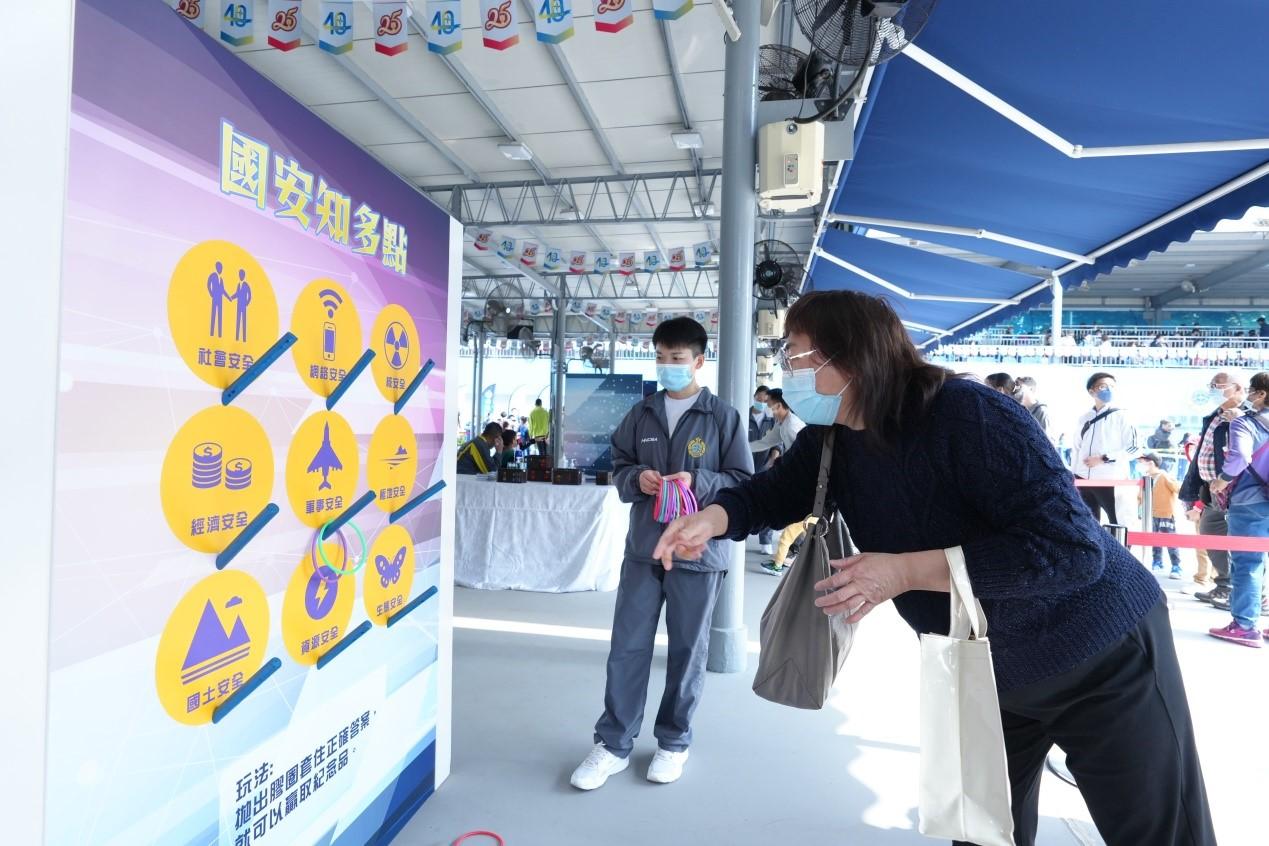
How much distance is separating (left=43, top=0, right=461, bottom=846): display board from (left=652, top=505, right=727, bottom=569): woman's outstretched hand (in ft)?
2.73

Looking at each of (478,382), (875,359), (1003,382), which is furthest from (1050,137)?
(478,382)

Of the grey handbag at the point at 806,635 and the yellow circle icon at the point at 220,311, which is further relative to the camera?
the grey handbag at the point at 806,635

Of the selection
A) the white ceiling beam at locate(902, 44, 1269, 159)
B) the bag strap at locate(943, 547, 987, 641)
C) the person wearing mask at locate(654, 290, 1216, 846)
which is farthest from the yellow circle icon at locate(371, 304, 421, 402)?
the white ceiling beam at locate(902, 44, 1269, 159)

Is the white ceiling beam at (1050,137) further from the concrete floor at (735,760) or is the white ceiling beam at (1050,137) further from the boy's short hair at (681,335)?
the concrete floor at (735,760)

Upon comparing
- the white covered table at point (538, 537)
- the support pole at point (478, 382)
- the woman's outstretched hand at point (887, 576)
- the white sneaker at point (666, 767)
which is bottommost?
the white sneaker at point (666, 767)

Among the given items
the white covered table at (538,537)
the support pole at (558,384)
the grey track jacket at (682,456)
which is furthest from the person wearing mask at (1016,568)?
the support pole at (558,384)

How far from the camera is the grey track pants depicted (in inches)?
98.9

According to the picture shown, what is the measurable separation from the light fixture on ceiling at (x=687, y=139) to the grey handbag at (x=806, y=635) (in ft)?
22.7

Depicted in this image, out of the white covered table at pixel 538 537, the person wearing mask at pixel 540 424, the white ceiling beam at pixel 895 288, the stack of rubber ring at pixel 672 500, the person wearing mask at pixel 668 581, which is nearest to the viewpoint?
the stack of rubber ring at pixel 672 500

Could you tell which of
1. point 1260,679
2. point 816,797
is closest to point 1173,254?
point 1260,679

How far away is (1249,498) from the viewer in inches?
171

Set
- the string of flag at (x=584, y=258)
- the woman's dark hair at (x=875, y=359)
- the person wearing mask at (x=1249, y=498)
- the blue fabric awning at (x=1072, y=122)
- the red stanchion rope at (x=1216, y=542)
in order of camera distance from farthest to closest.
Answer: the string of flag at (x=584, y=258)
the person wearing mask at (x=1249, y=498)
the red stanchion rope at (x=1216, y=542)
the blue fabric awning at (x=1072, y=122)
the woman's dark hair at (x=875, y=359)

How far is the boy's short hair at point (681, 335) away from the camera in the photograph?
2.67m

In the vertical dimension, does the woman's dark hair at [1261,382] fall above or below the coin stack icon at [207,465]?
above
